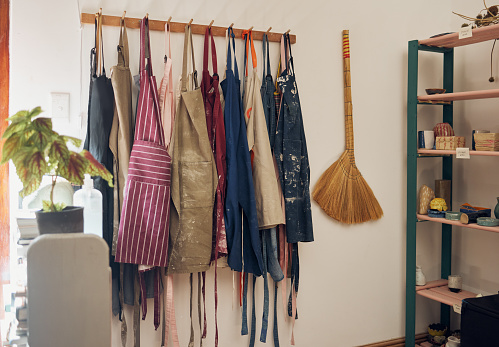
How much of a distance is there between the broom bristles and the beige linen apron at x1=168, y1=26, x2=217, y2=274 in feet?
2.37

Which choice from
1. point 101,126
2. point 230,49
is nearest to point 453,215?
point 230,49

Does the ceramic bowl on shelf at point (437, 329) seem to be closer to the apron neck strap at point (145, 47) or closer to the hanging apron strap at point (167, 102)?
the hanging apron strap at point (167, 102)

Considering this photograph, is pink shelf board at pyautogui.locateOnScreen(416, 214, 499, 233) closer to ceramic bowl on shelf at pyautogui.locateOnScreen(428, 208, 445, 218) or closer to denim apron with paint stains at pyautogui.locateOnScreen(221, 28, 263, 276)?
ceramic bowl on shelf at pyautogui.locateOnScreen(428, 208, 445, 218)

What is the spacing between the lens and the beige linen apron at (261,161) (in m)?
2.25

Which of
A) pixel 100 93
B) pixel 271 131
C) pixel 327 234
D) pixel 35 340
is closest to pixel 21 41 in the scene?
pixel 100 93

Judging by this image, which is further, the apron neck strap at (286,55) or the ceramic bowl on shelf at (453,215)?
the ceramic bowl on shelf at (453,215)

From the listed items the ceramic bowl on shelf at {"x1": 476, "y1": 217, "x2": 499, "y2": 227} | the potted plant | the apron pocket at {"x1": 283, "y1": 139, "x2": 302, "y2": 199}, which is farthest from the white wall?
the potted plant

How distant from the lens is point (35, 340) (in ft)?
3.33

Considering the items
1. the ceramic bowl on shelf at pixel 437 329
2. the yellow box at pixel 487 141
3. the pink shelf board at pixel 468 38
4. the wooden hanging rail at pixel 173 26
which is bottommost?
the ceramic bowl on shelf at pixel 437 329

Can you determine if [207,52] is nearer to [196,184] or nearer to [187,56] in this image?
[187,56]

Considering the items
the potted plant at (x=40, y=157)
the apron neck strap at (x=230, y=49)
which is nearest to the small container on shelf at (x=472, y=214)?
the apron neck strap at (x=230, y=49)

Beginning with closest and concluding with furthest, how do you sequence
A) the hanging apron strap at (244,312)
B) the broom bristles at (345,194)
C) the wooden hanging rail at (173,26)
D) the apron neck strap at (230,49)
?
the wooden hanging rail at (173,26) → the apron neck strap at (230,49) → the hanging apron strap at (244,312) → the broom bristles at (345,194)

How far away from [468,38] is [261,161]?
132cm

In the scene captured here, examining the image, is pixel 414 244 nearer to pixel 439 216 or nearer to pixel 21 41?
pixel 439 216
